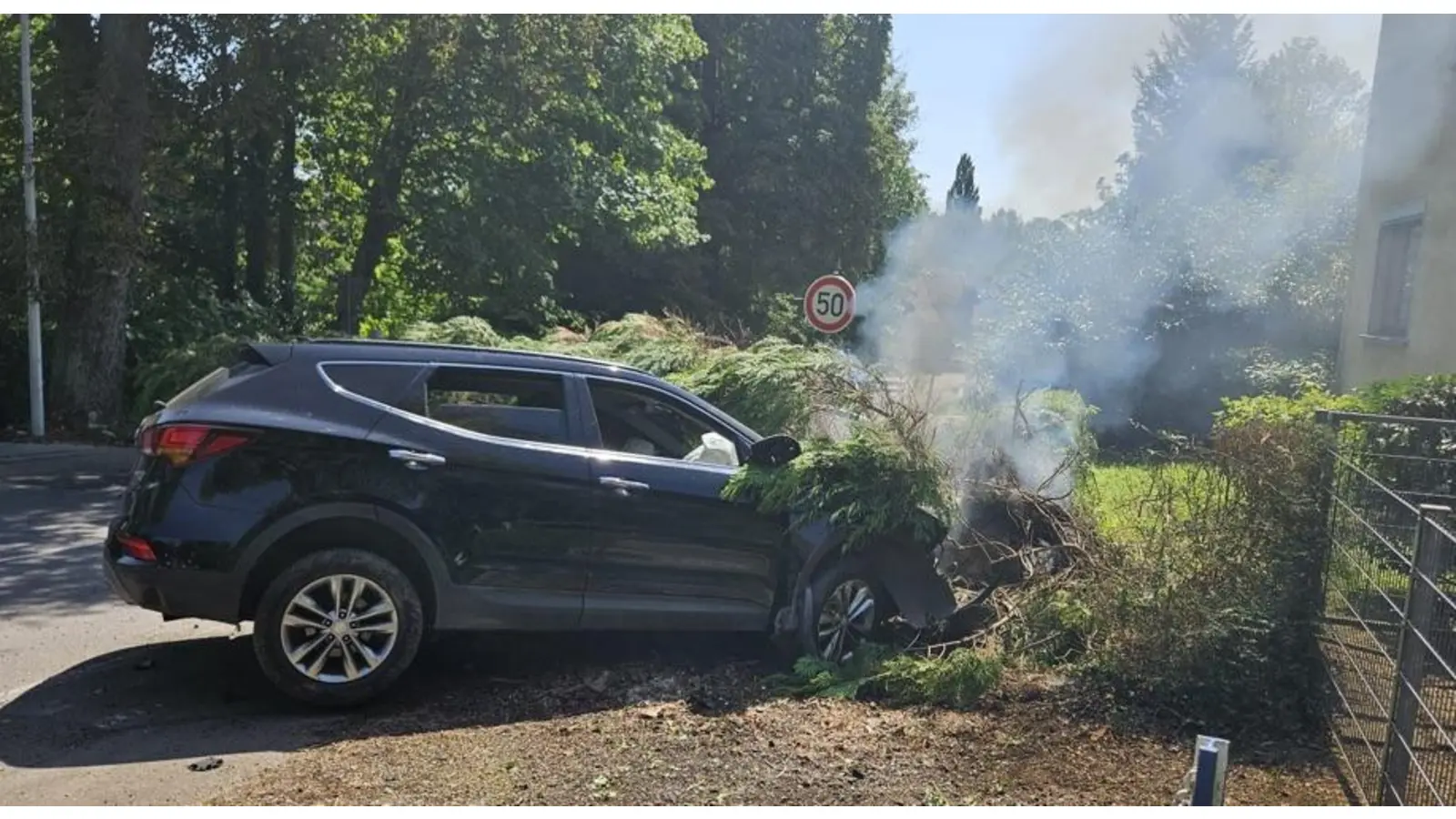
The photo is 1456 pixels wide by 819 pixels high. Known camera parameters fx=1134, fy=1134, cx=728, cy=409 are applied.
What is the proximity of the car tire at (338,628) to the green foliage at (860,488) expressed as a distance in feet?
5.43

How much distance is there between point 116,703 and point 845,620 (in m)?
3.39

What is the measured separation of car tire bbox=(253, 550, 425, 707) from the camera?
4809 mm

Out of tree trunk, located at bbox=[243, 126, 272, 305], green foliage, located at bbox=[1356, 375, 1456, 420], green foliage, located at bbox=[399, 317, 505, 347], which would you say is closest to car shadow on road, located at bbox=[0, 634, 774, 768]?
green foliage, located at bbox=[1356, 375, 1456, 420]

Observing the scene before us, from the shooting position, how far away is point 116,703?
4.94 m

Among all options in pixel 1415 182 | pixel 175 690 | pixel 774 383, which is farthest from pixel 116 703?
pixel 1415 182

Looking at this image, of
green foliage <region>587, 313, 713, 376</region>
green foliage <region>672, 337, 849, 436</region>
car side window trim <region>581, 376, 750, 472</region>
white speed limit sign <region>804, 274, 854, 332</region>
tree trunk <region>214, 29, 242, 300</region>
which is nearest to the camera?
car side window trim <region>581, 376, 750, 472</region>

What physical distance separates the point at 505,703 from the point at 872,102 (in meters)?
28.0

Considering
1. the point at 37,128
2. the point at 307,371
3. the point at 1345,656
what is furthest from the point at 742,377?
the point at 37,128

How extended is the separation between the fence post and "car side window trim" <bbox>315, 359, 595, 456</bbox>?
340cm

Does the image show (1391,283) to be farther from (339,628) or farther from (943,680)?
(339,628)

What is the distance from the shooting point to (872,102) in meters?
30.8

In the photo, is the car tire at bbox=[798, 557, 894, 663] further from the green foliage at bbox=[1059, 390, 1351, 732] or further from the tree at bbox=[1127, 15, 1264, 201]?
the tree at bbox=[1127, 15, 1264, 201]

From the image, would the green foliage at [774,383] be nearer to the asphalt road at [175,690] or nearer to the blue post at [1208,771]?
the asphalt road at [175,690]

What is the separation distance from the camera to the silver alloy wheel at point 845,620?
5.75 metres
